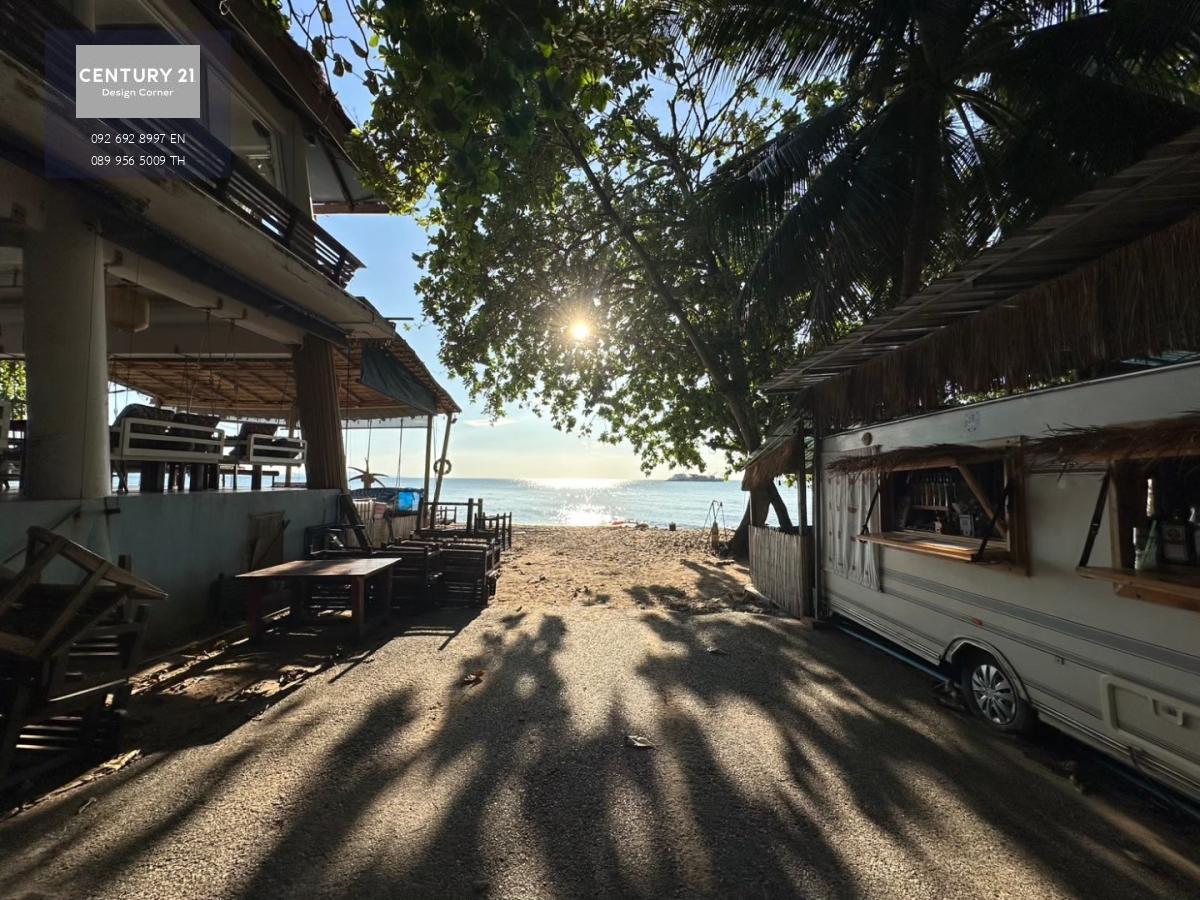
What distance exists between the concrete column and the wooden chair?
2093 mm

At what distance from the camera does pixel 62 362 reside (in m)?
5.48

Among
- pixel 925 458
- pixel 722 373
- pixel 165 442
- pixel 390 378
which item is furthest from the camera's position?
pixel 722 373

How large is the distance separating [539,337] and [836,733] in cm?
1365

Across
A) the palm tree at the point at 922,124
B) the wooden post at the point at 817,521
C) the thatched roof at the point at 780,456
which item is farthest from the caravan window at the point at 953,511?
the palm tree at the point at 922,124

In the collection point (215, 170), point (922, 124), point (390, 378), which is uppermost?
point (922, 124)

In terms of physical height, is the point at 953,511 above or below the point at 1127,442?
below

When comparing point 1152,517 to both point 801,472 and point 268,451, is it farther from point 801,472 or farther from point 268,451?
point 268,451

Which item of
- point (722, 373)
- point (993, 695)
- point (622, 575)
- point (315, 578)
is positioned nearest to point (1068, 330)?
point (993, 695)

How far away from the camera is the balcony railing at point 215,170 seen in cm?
491

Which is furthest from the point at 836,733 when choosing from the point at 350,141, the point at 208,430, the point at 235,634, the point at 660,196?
the point at 660,196

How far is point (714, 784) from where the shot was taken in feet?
11.7

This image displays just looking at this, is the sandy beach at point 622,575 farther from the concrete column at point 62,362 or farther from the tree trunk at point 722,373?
the concrete column at point 62,362

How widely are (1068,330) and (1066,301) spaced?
0.81ft

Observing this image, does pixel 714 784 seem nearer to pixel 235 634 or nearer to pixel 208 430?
pixel 235 634
